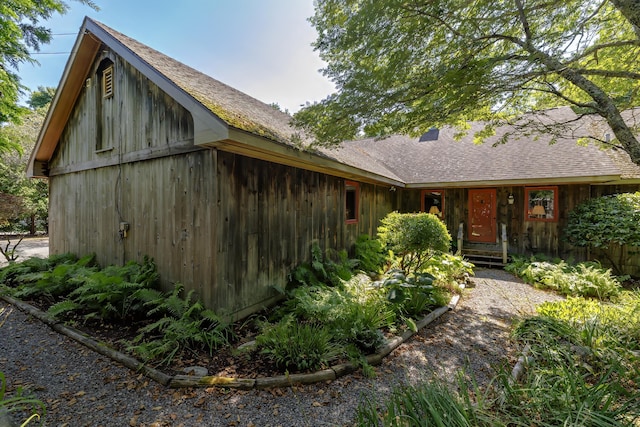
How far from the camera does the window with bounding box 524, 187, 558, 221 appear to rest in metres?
8.84

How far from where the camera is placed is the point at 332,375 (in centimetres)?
306

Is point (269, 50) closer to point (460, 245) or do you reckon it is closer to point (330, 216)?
point (330, 216)

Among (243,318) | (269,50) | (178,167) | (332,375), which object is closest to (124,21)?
(269,50)

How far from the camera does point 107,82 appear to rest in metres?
5.61

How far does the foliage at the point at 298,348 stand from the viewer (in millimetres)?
3129

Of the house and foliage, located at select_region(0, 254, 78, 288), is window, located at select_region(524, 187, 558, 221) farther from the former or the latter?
foliage, located at select_region(0, 254, 78, 288)

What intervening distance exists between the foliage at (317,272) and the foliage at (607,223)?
695cm

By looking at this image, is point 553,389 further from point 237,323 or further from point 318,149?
point 318,149

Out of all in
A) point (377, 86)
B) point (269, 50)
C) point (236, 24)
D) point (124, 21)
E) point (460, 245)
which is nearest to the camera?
point (377, 86)

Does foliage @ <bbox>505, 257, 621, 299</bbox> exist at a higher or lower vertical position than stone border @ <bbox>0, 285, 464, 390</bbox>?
higher

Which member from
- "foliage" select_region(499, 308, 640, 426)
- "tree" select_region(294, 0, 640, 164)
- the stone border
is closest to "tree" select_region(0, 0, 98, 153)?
the stone border

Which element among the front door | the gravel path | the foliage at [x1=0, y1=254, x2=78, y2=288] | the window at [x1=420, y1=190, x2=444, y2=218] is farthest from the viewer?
the window at [x1=420, y1=190, x2=444, y2=218]

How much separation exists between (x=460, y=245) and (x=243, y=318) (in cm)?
818

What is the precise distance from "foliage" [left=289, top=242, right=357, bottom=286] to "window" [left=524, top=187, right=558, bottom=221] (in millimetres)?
7196
